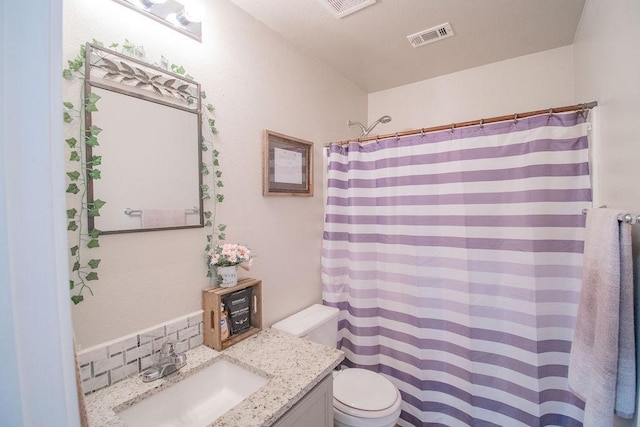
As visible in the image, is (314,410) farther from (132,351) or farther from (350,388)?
(132,351)

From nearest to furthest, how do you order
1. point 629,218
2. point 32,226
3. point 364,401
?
1. point 32,226
2. point 629,218
3. point 364,401

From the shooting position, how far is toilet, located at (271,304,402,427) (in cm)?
134

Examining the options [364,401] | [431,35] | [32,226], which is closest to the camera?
[32,226]

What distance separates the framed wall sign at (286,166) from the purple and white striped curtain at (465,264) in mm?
215

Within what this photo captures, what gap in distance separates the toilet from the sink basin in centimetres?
38

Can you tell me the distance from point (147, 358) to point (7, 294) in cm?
103

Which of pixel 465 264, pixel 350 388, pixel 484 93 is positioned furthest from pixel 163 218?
pixel 484 93

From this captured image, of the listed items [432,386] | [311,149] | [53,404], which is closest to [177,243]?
[53,404]

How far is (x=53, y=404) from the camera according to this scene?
30cm

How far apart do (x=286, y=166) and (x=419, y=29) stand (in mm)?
1147

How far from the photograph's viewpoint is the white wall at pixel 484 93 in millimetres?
1856

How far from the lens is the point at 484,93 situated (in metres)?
2.10

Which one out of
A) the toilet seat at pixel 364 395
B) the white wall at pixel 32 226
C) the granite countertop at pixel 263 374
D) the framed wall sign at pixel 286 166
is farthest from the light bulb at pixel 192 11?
the toilet seat at pixel 364 395

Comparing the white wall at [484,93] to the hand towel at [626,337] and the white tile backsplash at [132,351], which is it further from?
the white tile backsplash at [132,351]
